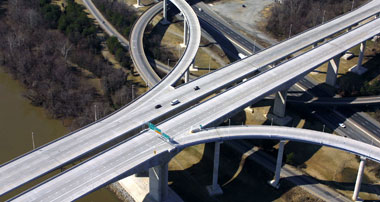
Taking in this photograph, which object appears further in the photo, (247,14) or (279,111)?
(247,14)

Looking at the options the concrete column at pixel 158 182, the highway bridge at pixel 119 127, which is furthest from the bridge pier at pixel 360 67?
the concrete column at pixel 158 182

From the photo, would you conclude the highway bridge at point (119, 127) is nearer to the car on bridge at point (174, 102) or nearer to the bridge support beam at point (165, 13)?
the car on bridge at point (174, 102)

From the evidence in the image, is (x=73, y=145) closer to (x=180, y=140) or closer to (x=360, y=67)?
(x=180, y=140)

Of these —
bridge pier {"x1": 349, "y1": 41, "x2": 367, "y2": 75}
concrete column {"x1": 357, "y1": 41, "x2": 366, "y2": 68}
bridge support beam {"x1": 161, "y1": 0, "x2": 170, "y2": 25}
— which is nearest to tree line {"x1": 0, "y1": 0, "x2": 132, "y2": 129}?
bridge support beam {"x1": 161, "y1": 0, "x2": 170, "y2": 25}

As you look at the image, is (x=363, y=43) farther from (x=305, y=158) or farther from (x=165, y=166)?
(x=165, y=166)

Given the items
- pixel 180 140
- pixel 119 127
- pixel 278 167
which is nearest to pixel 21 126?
pixel 119 127

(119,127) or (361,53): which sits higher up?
(119,127)

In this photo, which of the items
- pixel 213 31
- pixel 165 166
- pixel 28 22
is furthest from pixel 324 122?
pixel 28 22
